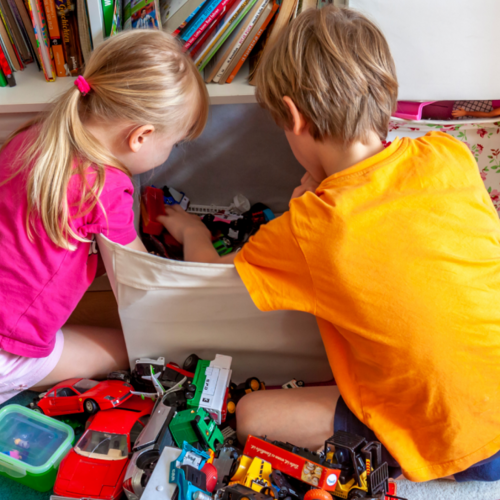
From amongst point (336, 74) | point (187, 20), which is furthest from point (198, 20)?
point (336, 74)

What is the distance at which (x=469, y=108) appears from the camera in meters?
1.14

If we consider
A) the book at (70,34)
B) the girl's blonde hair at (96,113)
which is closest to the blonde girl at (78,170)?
the girl's blonde hair at (96,113)

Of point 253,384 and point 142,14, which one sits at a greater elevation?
point 142,14

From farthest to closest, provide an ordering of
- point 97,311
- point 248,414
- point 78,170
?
point 97,311 < point 248,414 < point 78,170

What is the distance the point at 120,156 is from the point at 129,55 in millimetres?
198

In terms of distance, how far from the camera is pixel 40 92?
105 cm

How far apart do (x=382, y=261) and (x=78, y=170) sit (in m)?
0.57

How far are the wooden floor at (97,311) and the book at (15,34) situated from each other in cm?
65

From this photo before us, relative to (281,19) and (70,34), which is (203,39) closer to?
(281,19)

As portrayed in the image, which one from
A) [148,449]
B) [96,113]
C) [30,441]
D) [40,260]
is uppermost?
[96,113]

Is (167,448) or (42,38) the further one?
(42,38)

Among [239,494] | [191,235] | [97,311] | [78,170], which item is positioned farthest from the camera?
[97,311]

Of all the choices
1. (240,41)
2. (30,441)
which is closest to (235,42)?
(240,41)

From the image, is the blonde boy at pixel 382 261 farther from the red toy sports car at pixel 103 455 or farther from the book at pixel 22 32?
the book at pixel 22 32
